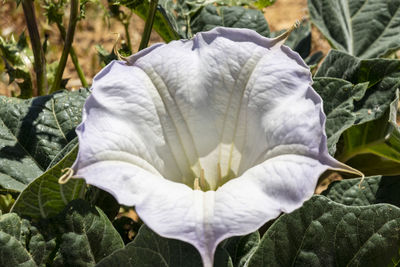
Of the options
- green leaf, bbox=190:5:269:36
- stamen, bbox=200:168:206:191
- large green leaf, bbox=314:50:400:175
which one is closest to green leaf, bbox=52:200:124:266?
stamen, bbox=200:168:206:191

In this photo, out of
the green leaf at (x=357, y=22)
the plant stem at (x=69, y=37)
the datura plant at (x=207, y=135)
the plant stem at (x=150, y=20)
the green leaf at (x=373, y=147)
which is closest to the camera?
the datura plant at (x=207, y=135)

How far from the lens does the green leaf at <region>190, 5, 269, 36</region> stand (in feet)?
6.42

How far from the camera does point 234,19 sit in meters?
1.96

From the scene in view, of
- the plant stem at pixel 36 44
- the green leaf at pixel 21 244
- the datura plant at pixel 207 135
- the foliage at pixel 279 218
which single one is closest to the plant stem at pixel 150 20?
the foliage at pixel 279 218

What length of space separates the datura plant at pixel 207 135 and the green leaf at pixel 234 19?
Result: 60 cm

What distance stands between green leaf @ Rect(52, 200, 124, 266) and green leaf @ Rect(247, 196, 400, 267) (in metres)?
0.33

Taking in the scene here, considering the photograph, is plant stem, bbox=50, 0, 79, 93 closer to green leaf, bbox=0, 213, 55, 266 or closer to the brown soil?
green leaf, bbox=0, 213, 55, 266

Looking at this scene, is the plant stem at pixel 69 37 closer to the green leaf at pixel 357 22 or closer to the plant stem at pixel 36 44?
the plant stem at pixel 36 44

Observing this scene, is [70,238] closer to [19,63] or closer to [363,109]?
[19,63]

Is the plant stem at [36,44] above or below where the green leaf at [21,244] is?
above

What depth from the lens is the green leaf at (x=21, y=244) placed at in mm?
1256

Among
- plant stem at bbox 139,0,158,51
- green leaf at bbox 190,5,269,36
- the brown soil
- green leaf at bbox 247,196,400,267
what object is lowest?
the brown soil

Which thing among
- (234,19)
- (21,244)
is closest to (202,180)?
(21,244)

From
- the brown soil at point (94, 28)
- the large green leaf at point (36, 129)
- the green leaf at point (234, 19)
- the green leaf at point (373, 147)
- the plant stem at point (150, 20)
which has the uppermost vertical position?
the plant stem at point (150, 20)
